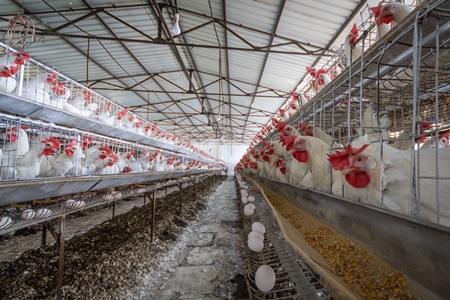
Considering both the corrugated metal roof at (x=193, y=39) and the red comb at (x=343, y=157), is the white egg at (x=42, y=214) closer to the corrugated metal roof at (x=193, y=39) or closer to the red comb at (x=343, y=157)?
the red comb at (x=343, y=157)

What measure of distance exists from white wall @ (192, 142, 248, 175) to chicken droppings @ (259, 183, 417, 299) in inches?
1001

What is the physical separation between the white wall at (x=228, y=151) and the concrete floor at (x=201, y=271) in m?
22.8

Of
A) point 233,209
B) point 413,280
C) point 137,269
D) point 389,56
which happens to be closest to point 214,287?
point 137,269

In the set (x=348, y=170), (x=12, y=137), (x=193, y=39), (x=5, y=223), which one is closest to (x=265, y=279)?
(x=348, y=170)

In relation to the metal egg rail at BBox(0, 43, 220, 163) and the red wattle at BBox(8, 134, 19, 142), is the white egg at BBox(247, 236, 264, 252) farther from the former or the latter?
the metal egg rail at BBox(0, 43, 220, 163)

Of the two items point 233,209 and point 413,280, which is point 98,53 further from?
point 413,280

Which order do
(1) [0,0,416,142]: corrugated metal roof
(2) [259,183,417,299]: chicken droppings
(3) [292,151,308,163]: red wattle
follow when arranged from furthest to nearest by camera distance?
(1) [0,0,416,142]: corrugated metal roof → (3) [292,151,308,163]: red wattle → (2) [259,183,417,299]: chicken droppings

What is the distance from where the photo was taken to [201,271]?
9.04 ft

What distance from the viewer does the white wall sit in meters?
27.2

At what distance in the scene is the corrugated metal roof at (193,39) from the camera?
445cm

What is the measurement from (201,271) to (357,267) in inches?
83.0

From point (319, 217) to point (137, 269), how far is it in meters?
2.08

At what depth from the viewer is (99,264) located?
2373mm

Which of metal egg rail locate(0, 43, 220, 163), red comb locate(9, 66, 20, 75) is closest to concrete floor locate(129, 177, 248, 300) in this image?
metal egg rail locate(0, 43, 220, 163)
